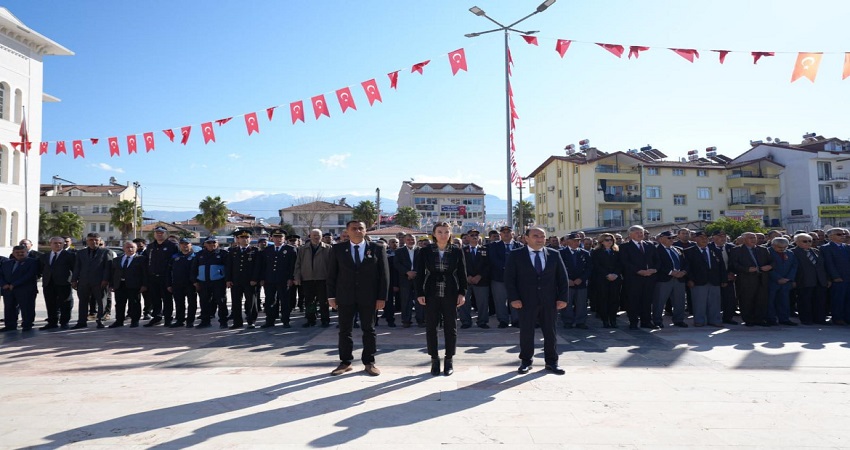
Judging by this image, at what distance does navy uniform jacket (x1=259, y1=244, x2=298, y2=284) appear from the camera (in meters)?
9.57

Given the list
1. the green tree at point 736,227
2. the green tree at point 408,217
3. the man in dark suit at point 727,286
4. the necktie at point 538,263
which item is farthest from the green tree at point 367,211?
the necktie at point 538,263

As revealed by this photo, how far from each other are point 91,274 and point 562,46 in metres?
11.0

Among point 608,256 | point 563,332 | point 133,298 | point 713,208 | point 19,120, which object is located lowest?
point 563,332

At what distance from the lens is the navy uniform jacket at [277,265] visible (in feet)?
31.4

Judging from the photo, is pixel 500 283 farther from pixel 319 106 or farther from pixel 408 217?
pixel 408 217

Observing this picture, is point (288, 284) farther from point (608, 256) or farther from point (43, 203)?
point (43, 203)

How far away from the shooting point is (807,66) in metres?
10.4

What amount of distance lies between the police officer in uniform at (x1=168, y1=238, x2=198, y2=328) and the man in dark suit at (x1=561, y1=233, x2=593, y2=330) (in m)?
6.96

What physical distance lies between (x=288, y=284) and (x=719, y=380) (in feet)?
23.0

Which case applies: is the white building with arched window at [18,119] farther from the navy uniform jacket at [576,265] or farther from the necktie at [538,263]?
the necktie at [538,263]

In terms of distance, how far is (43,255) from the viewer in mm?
10258

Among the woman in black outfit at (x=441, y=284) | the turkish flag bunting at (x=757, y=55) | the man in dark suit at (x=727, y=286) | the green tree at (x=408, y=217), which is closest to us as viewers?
the woman in black outfit at (x=441, y=284)

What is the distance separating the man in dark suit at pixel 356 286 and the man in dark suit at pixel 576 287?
14.7ft

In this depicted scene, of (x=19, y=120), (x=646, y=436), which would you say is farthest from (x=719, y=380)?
(x=19, y=120)
